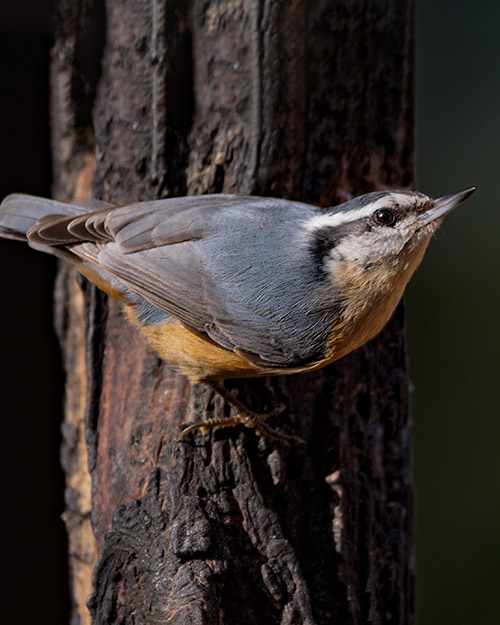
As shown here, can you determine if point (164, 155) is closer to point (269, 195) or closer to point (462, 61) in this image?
point (269, 195)

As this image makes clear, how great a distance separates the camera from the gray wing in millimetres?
2012

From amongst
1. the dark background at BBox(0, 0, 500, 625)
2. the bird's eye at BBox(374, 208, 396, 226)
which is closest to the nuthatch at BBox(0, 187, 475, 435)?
the bird's eye at BBox(374, 208, 396, 226)

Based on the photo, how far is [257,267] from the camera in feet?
6.61

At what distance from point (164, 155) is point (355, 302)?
2.33 ft

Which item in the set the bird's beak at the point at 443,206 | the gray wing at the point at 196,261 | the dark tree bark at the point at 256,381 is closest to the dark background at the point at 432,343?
the dark tree bark at the point at 256,381

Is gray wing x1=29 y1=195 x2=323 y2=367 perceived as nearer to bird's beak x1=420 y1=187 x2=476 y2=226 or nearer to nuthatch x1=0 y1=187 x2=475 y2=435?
nuthatch x1=0 y1=187 x2=475 y2=435

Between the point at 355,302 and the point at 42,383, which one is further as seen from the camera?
the point at 42,383

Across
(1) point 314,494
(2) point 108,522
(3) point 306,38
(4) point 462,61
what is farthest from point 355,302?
A: (4) point 462,61

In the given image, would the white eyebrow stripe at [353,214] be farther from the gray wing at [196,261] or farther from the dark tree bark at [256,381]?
the dark tree bark at [256,381]

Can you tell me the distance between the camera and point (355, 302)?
1.98m

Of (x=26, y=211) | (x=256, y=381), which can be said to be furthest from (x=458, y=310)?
(x=26, y=211)

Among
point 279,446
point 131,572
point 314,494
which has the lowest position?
point 131,572

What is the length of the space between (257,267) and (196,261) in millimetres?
166

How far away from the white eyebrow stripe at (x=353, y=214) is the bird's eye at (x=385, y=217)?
1 centimetres
